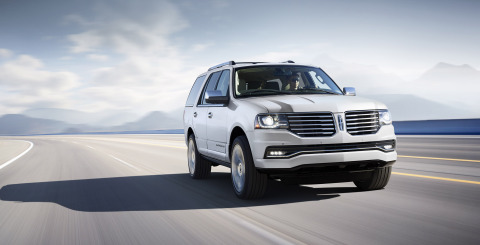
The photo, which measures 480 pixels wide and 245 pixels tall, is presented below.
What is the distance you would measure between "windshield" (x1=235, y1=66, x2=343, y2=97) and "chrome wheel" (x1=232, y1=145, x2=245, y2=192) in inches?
39.0

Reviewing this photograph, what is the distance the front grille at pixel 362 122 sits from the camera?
5887mm

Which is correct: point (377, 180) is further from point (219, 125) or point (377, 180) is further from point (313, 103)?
point (219, 125)

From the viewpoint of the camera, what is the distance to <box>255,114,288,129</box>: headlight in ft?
19.0

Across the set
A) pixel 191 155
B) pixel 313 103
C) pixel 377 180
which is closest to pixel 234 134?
pixel 313 103

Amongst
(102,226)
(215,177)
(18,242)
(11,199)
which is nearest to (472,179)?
(215,177)

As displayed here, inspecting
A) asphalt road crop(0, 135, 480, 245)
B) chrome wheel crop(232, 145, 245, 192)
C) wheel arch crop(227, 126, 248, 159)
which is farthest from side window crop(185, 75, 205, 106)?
chrome wheel crop(232, 145, 245, 192)

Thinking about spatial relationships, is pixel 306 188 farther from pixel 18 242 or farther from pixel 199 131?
pixel 18 242


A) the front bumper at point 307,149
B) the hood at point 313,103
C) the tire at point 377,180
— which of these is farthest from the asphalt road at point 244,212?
the hood at point 313,103

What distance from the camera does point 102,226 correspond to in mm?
5211

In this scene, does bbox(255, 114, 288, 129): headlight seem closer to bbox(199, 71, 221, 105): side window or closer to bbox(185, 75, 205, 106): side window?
bbox(199, 71, 221, 105): side window

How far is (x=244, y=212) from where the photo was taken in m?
5.64

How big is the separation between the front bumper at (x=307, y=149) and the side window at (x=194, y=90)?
384 cm

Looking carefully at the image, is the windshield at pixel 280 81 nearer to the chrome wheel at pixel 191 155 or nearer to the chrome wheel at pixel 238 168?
the chrome wheel at pixel 238 168

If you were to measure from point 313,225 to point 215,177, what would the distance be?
479cm
